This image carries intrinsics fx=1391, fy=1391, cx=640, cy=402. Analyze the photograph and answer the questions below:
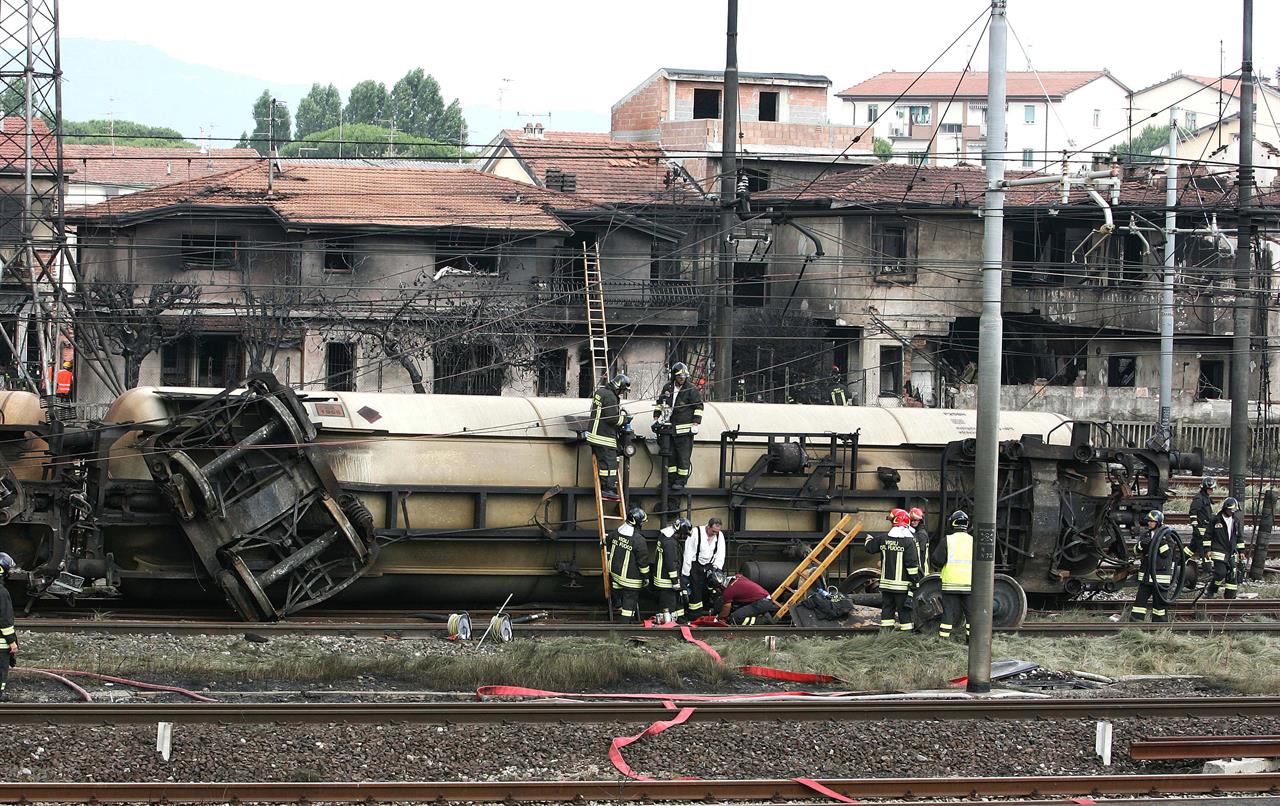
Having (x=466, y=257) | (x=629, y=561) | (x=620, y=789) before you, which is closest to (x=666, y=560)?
(x=629, y=561)

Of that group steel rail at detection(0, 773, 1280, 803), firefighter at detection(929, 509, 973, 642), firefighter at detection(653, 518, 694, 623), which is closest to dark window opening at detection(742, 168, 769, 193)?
firefighter at detection(653, 518, 694, 623)

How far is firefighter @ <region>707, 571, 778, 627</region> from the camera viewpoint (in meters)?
17.2

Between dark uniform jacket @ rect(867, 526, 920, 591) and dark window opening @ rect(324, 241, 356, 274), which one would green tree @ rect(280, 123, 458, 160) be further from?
dark uniform jacket @ rect(867, 526, 920, 591)

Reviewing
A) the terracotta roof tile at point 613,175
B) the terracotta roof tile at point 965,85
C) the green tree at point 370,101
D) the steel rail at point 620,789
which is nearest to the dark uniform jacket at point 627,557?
the steel rail at point 620,789

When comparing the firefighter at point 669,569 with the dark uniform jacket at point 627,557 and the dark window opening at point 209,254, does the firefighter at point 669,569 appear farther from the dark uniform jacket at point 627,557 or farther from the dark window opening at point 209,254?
the dark window opening at point 209,254

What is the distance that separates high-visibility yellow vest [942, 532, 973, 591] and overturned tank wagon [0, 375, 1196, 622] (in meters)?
2.38

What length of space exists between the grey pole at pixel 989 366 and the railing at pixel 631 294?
86.8 ft

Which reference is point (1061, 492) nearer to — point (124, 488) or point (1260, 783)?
point (1260, 783)

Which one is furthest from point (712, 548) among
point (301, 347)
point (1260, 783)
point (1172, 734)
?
point (301, 347)

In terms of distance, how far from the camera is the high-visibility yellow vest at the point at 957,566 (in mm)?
15422

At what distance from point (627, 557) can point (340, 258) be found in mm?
25085

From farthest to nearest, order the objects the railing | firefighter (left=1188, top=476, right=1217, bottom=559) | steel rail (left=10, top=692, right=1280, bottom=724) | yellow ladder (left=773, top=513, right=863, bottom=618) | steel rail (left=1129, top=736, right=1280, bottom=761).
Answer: the railing
firefighter (left=1188, top=476, right=1217, bottom=559)
yellow ladder (left=773, top=513, right=863, bottom=618)
steel rail (left=10, top=692, right=1280, bottom=724)
steel rail (left=1129, top=736, right=1280, bottom=761)

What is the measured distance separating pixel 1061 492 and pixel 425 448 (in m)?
8.54

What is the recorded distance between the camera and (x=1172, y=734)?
11836 mm
